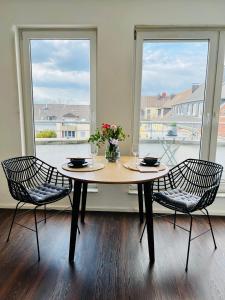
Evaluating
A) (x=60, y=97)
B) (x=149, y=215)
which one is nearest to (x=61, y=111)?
(x=60, y=97)

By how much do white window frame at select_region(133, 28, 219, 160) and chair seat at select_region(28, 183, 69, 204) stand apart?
50.0 inches

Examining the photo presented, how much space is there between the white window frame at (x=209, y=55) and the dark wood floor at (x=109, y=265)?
3.74 ft

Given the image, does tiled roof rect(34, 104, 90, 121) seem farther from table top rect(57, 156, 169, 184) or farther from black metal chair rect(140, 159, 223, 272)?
black metal chair rect(140, 159, 223, 272)

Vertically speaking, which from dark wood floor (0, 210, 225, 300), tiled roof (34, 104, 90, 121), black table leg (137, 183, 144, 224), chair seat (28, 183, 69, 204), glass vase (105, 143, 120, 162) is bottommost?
dark wood floor (0, 210, 225, 300)

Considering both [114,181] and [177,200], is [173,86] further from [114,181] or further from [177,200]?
[114,181]

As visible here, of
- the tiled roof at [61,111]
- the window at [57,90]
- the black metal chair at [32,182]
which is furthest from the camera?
the tiled roof at [61,111]

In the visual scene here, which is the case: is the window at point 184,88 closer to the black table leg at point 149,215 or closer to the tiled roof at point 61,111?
the tiled roof at point 61,111

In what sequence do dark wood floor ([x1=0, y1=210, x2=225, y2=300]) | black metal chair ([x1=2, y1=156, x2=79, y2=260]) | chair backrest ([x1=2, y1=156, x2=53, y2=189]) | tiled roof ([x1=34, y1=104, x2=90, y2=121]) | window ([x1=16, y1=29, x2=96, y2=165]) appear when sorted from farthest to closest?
tiled roof ([x1=34, y1=104, x2=90, y2=121]) → window ([x1=16, y1=29, x2=96, y2=165]) → chair backrest ([x1=2, y1=156, x2=53, y2=189]) → black metal chair ([x1=2, y1=156, x2=79, y2=260]) → dark wood floor ([x1=0, y1=210, x2=225, y2=300])

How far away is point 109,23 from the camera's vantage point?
2535mm

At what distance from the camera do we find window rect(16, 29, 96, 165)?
2691mm

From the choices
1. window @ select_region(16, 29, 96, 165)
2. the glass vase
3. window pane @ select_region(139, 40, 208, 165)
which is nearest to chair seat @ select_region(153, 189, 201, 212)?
the glass vase

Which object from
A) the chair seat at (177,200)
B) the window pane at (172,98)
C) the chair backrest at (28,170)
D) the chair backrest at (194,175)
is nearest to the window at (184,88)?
the window pane at (172,98)

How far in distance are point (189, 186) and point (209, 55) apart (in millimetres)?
1476

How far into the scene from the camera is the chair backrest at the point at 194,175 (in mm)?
2316
